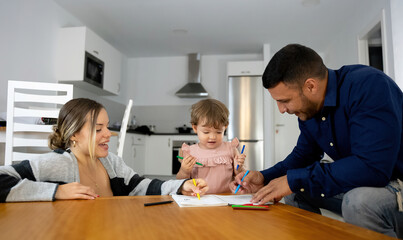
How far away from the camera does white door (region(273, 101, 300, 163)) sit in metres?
5.97

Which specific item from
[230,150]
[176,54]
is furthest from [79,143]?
[176,54]

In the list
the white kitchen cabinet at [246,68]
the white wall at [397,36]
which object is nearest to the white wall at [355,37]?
the white wall at [397,36]

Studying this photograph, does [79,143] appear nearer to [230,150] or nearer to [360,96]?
[230,150]

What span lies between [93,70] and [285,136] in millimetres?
3849

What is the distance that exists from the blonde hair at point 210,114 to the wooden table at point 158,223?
32.7 inches

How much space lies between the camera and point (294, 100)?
3.97 feet

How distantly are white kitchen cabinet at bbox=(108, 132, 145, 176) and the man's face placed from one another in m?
3.53

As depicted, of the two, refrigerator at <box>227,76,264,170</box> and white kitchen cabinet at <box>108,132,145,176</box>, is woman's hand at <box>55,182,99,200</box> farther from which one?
refrigerator at <box>227,76,264,170</box>

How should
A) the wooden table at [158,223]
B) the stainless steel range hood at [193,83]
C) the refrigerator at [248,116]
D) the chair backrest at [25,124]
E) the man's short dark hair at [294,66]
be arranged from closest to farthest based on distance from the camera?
the wooden table at [158,223] < the man's short dark hair at [294,66] < the chair backrest at [25,124] < the refrigerator at [248,116] < the stainless steel range hood at [193,83]

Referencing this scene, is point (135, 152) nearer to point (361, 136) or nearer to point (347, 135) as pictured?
point (347, 135)

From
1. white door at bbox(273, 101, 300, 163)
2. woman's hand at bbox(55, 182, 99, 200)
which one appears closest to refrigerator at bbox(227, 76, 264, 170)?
white door at bbox(273, 101, 300, 163)

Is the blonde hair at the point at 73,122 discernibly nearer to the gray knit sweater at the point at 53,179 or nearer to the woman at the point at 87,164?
the woman at the point at 87,164

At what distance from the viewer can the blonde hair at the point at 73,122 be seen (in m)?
1.25

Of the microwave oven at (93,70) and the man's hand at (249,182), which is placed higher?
the microwave oven at (93,70)
